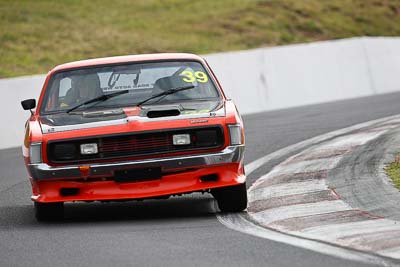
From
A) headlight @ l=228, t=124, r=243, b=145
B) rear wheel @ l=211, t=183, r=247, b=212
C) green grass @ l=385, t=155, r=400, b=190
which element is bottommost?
green grass @ l=385, t=155, r=400, b=190

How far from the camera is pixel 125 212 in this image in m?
10.6

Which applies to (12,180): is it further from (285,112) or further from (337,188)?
(285,112)

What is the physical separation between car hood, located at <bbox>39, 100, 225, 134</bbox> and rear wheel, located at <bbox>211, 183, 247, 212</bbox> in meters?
0.64

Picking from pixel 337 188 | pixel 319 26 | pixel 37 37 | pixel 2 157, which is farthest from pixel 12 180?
pixel 319 26

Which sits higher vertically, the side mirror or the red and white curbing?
the side mirror

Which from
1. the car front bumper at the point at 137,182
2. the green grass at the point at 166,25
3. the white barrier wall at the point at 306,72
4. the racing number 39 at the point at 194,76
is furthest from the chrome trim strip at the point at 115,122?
the green grass at the point at 166,25

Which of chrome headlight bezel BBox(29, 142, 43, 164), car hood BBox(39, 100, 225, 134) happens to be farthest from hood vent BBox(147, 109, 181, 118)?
chrome headlight bezel BBox(29, 142, 43, 164)

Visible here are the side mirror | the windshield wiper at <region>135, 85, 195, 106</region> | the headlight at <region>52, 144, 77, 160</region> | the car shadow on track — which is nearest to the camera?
the headlight at <region>52, 144, 77, 160</region>

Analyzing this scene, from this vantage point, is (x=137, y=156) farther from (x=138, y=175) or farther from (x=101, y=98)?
(x=101, y=98)

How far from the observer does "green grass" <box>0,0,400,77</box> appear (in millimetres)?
37250

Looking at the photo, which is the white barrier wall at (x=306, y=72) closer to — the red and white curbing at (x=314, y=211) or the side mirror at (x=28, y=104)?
the red and white curbing at (x=314, y=211)

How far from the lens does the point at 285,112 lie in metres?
22.7

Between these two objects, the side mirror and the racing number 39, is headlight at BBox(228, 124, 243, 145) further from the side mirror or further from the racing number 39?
the side mirror

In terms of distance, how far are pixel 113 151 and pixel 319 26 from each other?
34626mm
